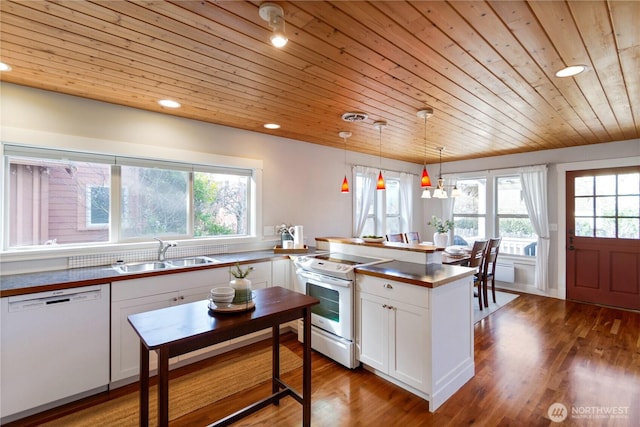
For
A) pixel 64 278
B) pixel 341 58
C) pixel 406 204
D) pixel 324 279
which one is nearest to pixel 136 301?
pixel 64 278

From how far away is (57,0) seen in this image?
4.59ft

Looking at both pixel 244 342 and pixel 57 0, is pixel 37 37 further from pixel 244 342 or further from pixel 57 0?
pixel 244 342

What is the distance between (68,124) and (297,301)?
2535 mm

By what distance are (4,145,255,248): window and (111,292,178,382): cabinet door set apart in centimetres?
83

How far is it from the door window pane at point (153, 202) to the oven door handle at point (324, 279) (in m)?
1.44

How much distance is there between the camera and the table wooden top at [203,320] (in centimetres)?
145

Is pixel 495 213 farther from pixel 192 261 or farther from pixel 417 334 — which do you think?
pixel 192 261

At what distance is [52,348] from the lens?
2.11m

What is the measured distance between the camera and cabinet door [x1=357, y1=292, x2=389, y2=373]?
2434 millimetres

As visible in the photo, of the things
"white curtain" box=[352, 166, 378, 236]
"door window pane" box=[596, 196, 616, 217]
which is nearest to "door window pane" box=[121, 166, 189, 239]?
"white curtain" box=[352, 166, 378, 236]

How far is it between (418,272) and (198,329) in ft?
5.62

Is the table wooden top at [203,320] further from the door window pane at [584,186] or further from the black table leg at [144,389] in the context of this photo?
the door window pane at [584,186]

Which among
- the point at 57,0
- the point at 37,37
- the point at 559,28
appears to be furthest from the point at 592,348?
the point at 37,37

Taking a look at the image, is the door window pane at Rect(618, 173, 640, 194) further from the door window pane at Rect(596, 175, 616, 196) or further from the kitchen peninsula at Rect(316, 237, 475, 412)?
the kitchen peninsula at Rect(316, 237, 475, 412)
